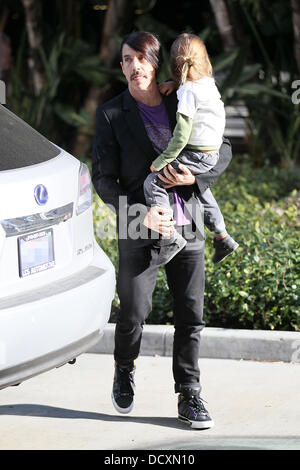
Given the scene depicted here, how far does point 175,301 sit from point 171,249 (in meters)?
0.36

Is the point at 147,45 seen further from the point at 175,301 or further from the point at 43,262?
the point at 175,301

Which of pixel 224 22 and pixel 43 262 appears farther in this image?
pixel 224 22

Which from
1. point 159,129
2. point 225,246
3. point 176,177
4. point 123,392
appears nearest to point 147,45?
point 159,129

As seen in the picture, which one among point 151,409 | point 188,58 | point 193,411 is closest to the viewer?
point 188,58

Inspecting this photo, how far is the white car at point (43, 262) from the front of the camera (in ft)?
13.1

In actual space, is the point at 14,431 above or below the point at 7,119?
below

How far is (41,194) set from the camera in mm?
4215

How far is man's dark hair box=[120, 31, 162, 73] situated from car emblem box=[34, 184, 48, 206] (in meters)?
0.86

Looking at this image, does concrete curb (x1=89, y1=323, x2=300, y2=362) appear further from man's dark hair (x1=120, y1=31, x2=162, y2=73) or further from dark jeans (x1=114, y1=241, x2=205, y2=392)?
man's dark hair (x1=120, y1=31, x2=162, y2=73)

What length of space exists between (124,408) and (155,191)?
1.21 meters

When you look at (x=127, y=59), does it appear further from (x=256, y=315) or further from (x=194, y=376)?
(x=256, y=315)

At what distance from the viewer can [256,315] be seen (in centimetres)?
638

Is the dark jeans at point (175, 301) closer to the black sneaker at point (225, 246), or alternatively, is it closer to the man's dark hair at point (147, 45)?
the black sneaker at point (225, 246)
